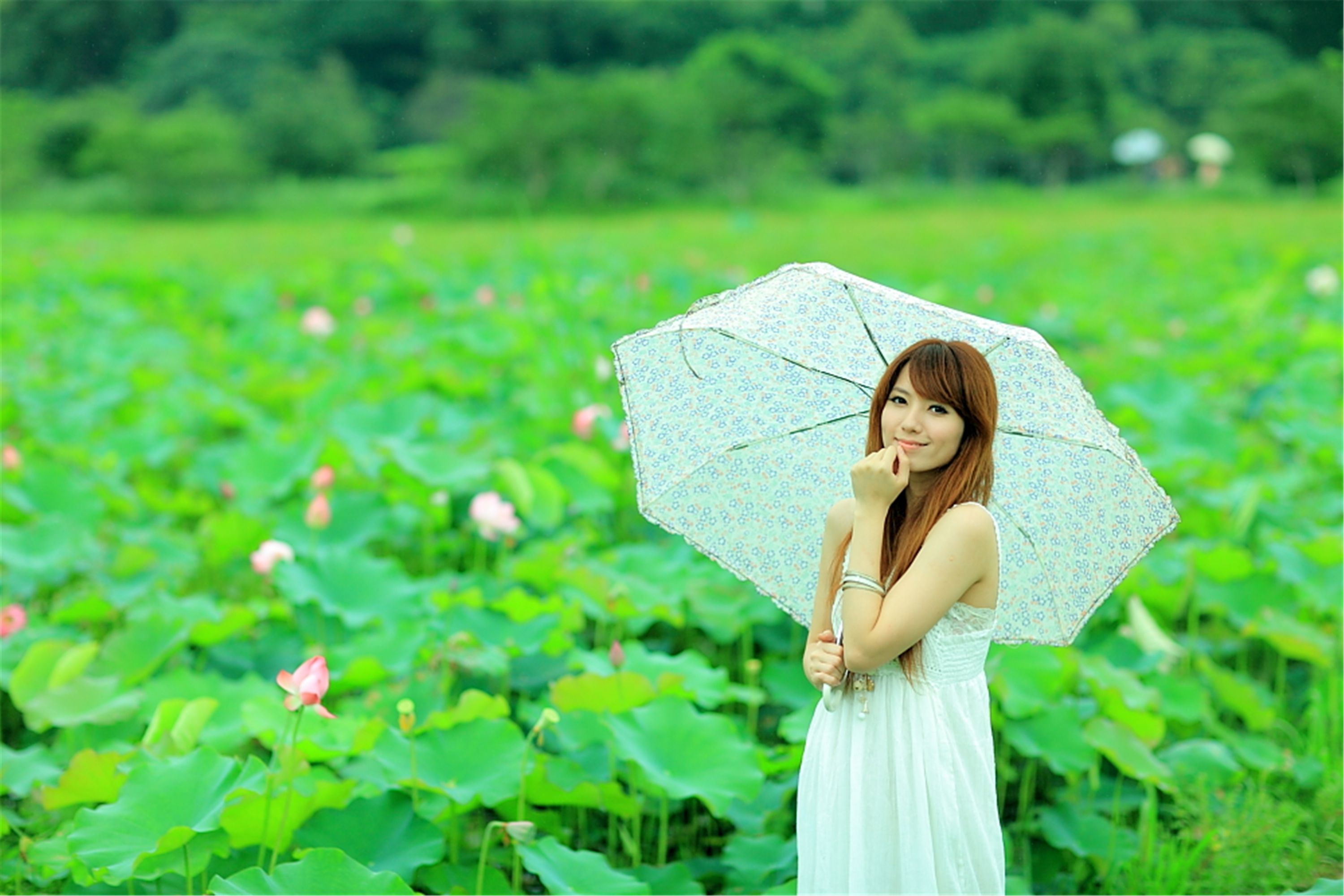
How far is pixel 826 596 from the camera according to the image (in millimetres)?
1223

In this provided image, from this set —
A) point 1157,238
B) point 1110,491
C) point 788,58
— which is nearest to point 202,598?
point 1110,491

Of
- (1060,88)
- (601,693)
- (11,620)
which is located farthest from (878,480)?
(1060,88)

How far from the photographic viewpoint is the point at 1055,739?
1870 millimetres

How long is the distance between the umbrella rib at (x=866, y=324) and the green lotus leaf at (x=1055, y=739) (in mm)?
824

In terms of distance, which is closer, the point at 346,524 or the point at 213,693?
the point at 213,693

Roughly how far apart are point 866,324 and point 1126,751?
33.7 inches

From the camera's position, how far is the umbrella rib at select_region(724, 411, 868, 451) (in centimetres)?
133

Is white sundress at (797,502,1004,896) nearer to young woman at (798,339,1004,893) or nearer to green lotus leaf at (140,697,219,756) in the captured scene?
young woman at (798,339,1004,893)

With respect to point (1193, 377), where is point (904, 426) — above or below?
above

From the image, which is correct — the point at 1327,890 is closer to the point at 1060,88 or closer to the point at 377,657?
the point at 377,657

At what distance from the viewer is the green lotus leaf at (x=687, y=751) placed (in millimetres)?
1584

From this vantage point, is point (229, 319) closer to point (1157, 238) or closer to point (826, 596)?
point (826, 596)

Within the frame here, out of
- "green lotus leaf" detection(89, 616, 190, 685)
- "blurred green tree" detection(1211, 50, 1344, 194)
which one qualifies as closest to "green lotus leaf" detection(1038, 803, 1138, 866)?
"green lotus leaf" detection(89, 616, 190, 685)

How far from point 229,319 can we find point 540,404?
3.26 metres
